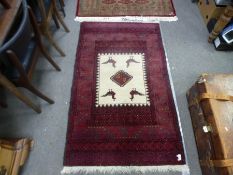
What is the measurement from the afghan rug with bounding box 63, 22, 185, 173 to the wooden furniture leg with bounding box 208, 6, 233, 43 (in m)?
0.45

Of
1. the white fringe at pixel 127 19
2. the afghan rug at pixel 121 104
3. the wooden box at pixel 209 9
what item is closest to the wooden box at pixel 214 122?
the afghan rug at pixel 121 104

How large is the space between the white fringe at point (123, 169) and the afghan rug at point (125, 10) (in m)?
1.34

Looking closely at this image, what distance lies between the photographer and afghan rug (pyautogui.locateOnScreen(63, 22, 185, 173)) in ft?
4.40

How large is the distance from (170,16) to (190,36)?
0.29 meters

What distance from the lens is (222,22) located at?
170 cm

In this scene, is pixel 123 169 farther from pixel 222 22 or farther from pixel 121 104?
pixel 222 22

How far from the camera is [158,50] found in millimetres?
1823

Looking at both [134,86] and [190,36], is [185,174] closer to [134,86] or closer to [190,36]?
[134,86]

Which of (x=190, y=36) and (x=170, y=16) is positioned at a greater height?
(x=170, y=16)

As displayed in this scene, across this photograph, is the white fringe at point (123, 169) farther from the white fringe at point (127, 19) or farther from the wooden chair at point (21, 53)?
the white fringe at point (127, 19)

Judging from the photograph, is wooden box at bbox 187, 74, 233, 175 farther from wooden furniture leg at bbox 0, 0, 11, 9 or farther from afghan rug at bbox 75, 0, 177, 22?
wooden furniture leg at bbox 0, 0, 11, 9

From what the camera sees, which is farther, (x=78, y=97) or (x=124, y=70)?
(x=124, y=70)

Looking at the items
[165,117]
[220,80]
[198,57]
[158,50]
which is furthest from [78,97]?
[198,57]

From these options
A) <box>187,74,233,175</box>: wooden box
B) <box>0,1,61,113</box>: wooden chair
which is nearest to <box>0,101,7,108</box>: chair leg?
<box>0,1,61,113</box>: wooden chair
